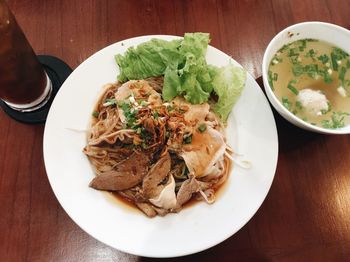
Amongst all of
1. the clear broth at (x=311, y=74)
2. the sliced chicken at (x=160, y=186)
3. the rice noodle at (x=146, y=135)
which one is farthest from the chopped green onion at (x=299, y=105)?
the sliced chicken at (x=160, y=186)

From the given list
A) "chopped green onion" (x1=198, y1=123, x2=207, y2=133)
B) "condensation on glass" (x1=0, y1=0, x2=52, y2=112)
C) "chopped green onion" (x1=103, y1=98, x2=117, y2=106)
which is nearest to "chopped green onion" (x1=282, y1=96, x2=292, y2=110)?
"chopped green onion" (x1=198, y1=123, x2=207, y2=133)

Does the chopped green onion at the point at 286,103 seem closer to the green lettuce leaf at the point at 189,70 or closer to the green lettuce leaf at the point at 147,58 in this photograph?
the green lettuce leaf at the point at 189,70

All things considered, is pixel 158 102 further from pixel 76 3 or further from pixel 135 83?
pixel 76 3

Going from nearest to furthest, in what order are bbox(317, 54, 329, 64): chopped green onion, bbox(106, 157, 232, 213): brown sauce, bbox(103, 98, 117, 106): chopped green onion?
1. bbox(106, 157, 232, 213): brown sauce
2. bbox(103, 98, 117, 106): chopped green onion
3. bbox(317, 54, 329, 64): chopped green onion

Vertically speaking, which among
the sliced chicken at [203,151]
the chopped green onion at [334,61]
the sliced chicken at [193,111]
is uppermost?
the chopped green onion at [334,61]

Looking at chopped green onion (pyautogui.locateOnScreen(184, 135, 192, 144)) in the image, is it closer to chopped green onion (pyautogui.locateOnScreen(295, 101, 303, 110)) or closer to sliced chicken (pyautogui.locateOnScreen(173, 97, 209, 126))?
sliced chicken (pyautogui.locateOnScreen(173, 97, 209, 126))

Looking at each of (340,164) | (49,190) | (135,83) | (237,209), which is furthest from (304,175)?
(49,190)
